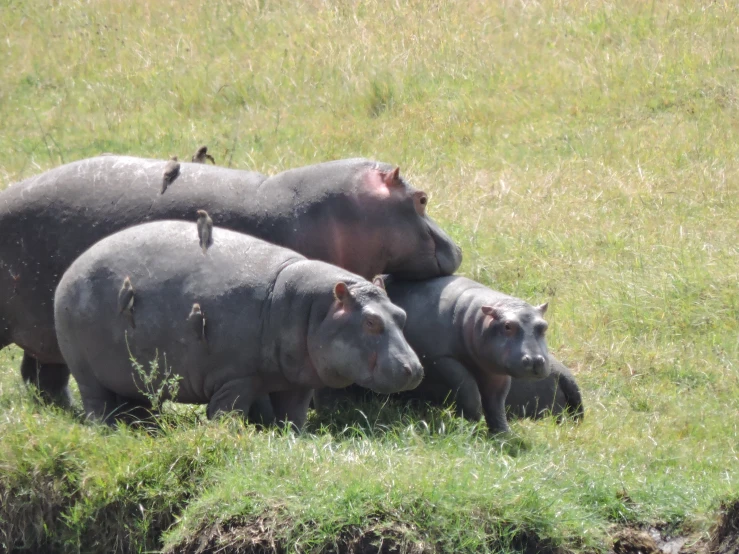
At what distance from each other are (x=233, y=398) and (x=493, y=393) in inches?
71.5

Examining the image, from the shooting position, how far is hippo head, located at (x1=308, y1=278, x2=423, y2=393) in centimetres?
634

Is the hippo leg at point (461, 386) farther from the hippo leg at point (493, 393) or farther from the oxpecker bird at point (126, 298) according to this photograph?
the oxpecker bird at point (126, 298)

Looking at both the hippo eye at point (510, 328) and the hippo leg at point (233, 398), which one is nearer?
the hippo leg at point (233, 398)

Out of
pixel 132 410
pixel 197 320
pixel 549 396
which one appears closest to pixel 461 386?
pixel 549 396

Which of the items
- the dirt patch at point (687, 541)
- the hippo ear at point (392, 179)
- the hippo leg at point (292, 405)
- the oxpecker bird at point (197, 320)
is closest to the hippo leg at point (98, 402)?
the oxpecker bird at point (197, 320)

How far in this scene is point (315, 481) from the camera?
5.80 meters

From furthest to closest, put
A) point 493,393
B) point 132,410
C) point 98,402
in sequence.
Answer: point 493,393 → point 132,410 → point 98,402

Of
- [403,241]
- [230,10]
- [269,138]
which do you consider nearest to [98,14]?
[230,10]

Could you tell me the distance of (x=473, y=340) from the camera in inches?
295

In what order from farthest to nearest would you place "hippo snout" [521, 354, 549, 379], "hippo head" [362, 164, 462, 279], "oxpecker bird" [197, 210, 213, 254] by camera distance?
"hippo head" [362, 164, 462, 279] → "hippo snout" [521, 354, 549, 379] → "oxpecker bird" [197, 210, 213, 254]

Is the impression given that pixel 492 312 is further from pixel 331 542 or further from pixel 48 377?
pixel 48 377

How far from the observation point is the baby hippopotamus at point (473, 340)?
286 inches

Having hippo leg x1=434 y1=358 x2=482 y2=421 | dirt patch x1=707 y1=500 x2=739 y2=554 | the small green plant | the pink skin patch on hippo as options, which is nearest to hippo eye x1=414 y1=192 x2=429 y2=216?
the pink skin patch on hippo

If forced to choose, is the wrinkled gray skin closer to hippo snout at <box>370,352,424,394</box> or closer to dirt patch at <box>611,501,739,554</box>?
hippo snout at <box>370,352,424,394</box>
